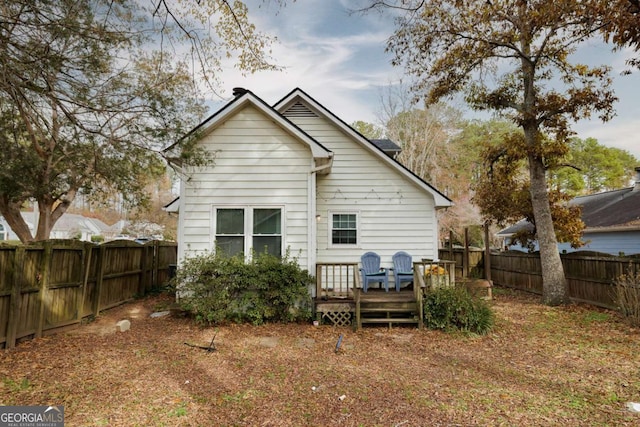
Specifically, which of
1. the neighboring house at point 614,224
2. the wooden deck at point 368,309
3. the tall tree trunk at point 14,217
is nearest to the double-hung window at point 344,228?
the wooden deck at point 368,309

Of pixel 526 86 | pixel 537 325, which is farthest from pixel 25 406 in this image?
pixel 526 86

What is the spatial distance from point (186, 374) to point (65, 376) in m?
1.49

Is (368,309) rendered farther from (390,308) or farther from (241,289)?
(241,289)

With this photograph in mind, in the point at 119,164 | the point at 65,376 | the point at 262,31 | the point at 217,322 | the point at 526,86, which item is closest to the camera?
the point at 65,376

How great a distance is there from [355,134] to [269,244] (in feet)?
14.4

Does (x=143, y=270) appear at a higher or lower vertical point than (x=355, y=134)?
lower

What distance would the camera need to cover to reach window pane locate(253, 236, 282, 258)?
8.10 metres

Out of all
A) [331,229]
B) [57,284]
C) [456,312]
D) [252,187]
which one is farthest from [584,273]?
[57,284]

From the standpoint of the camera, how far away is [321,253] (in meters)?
10.4

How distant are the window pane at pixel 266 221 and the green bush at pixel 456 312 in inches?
144

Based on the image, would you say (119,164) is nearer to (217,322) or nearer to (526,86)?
(217,322)

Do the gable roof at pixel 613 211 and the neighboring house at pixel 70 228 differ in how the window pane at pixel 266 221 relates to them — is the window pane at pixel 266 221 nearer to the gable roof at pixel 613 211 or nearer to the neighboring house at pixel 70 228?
the gable roof at pixel 613 211

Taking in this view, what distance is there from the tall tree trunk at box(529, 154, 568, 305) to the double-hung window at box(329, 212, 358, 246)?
5.20m

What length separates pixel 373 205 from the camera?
10.5 m
